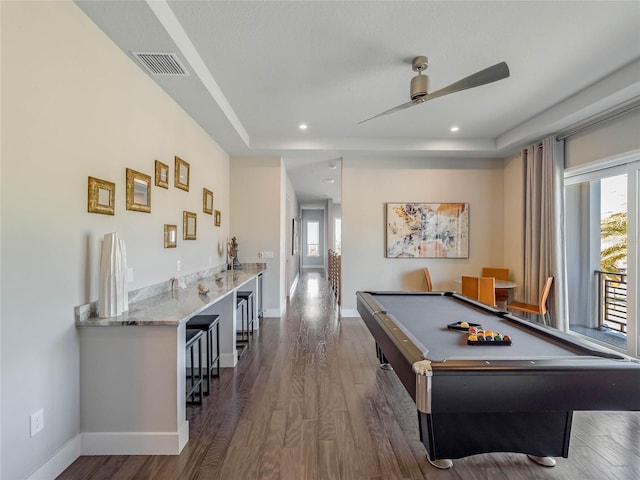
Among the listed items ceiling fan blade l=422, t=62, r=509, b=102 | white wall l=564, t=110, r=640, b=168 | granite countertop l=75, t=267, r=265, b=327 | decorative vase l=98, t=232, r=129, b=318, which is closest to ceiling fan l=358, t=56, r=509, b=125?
ceiling fan blade l=422, t=62, r=509, b=102

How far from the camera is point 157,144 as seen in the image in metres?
2.81

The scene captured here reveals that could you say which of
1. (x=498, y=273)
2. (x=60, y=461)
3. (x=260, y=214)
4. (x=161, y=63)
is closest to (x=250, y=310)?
(x=260, y=214)

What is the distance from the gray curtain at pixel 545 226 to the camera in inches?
160

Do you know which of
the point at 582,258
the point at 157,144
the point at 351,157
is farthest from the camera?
the point at 351,157

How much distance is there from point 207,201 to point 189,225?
2.28 feet

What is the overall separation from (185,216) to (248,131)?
1874 millimetres

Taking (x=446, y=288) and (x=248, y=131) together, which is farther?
(x=446, y=288)

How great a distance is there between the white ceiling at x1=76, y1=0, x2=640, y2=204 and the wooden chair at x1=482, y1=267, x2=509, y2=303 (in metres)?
2.10

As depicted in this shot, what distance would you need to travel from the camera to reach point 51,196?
5.49 ft

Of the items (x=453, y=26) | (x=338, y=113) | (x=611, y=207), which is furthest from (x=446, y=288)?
(x=453, y=26)

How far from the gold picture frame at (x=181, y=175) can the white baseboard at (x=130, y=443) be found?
2226 millimetres

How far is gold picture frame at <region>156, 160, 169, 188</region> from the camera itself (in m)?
2.81

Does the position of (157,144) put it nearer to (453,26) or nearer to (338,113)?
(338,113)

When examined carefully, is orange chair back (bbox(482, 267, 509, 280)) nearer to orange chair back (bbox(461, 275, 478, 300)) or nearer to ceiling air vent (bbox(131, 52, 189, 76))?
orange chair back (bbox(461, 275, 478, 300))
